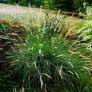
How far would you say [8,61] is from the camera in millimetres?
6969

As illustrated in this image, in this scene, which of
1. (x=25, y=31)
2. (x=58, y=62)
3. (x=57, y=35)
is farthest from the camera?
(x=25, y=31)

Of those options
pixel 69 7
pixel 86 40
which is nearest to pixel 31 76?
pixel 86 40

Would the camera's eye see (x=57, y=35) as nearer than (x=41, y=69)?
No

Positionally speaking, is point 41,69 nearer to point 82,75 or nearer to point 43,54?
point 43,54

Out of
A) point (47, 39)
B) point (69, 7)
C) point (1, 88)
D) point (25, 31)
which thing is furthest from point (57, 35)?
point (69, 7)

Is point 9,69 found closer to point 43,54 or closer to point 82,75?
point 43,54

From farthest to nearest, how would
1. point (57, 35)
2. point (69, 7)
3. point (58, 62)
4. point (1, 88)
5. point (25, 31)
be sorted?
point (69, 7) < point (25, 31) < point (57, 35) < point (58, 62) < point (1, 88)

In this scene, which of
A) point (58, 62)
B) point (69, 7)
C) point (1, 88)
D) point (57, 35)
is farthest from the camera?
point (69, 7)

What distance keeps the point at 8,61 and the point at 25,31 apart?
1.05 metres

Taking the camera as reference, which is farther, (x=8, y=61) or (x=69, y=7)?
(x=69, y=7)

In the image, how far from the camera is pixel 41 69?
6652 millimetres

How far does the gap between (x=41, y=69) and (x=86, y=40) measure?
183 centimetres

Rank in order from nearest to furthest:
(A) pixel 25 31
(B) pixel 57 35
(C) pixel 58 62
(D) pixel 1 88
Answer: (D) pixel 1 88, (C) pixel 58 62, (B) pixel 57 35, (A) pixel 25 31

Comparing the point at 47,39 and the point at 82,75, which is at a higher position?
the point at 47,39
